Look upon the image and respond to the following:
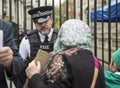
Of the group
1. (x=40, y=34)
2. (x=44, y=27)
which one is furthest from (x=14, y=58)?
(x=44, y=27)

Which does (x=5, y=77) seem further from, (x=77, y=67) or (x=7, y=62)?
(x=77, y=67)

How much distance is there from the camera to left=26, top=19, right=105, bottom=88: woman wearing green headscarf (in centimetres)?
244

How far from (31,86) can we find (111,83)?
83 cm

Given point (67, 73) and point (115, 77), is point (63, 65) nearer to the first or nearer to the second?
point (67, 73)

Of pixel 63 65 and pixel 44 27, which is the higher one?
pixel 44 27

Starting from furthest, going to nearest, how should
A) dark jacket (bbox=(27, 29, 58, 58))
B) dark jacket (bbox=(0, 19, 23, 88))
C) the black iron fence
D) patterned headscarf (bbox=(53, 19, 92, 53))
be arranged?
the black iron fence
dark jacket (bbox=(27, 29, 58, 58))
patterned headscarf (bbox=(53, 19, 92, 53))
dark jacket (bbox=(0, 19, 23, 88))

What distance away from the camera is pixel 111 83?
3049 millimetres

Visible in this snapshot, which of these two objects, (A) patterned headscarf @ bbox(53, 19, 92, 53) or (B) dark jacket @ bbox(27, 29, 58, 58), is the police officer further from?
(A) patterned headscarf @ bbox(53, 19, 92, 53)

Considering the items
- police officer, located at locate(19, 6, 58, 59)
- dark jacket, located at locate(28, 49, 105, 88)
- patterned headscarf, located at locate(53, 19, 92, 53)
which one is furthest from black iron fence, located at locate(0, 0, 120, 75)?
dark jacket, located at locate(28, 49, 105, 88)

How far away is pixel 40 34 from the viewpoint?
4.48 metres

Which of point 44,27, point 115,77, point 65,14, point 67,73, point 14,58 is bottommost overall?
point 115,77

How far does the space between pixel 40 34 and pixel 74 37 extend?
6.37 ft

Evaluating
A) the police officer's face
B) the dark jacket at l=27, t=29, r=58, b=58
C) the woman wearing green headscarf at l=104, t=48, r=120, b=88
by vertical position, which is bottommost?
the woman wearing green headscarf at l=104, t=48, r=120, b=88

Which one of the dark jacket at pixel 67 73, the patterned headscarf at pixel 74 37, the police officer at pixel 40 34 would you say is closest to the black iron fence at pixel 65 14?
the police officer at pixel 40 34
